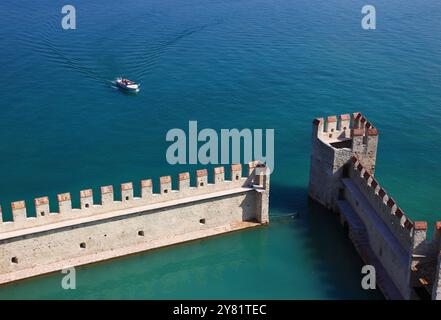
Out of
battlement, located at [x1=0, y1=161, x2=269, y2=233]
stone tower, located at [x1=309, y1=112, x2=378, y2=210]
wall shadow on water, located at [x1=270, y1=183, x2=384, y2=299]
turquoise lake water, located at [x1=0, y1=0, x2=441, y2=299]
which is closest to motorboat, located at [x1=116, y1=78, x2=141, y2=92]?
turquoise lake water, located at [x1=0, y1=0, x2=441, y2=299]

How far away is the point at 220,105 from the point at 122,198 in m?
20.1

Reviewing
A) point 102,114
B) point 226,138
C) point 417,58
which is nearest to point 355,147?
point 226,138

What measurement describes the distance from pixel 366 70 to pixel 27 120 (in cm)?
2951

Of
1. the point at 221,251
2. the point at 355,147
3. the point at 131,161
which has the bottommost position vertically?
the point at 221,251

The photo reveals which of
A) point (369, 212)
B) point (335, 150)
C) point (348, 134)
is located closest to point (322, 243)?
point (369, 212)

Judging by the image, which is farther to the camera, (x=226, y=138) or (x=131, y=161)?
(x=226, y=138)

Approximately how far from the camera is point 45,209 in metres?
27.8

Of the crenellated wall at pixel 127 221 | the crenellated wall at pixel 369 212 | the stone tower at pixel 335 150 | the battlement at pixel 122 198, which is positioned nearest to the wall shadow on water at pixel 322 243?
the crenellated wall at pixel 369 212

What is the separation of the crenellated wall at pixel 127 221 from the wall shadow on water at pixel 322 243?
216 cm

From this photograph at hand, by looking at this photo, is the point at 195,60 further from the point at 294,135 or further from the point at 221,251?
the point at 221,251

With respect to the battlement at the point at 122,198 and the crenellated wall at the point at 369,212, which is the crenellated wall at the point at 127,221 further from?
the crenellated wall at the point at 369,212

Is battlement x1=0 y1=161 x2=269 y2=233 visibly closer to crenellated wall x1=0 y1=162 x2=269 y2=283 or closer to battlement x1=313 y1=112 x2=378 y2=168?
crenellated wall x1=0 y1=162 x2=269 y2=283

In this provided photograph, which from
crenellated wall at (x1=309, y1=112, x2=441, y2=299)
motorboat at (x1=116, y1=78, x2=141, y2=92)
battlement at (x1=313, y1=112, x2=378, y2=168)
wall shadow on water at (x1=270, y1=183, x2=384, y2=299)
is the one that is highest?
motorboat at (x1=116, y1=78, x2=141, y2=92)

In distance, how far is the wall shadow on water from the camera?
28219 mm
